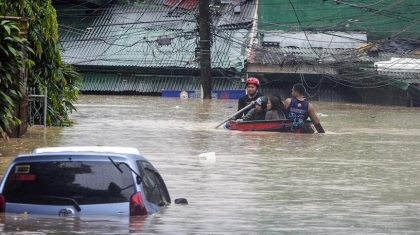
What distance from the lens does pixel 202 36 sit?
41812 millimetres

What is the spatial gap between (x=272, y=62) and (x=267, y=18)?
393 centimetres

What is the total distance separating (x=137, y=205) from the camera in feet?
31.8

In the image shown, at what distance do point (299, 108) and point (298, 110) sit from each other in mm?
61

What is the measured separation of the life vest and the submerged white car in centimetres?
1463

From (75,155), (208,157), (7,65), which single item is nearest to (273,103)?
(208,157)

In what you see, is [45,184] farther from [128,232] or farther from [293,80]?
[293,80]

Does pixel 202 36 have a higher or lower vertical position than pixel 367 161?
higher

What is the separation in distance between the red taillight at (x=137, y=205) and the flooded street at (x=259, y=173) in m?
0.08

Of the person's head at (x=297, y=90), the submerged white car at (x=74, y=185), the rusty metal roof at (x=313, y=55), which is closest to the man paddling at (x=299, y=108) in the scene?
the person's head at (x=297, y=90)

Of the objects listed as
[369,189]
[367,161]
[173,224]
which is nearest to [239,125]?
[367,161]

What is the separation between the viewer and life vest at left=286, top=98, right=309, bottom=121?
24261 millimetres

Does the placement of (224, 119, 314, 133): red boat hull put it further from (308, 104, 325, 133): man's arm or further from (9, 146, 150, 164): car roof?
(9, 146, 150, 164): car roof

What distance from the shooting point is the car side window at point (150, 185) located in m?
10.2

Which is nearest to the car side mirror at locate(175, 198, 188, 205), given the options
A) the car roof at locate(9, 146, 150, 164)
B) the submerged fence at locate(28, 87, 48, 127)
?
the car roof at locate(9, 146, 150, 164)
